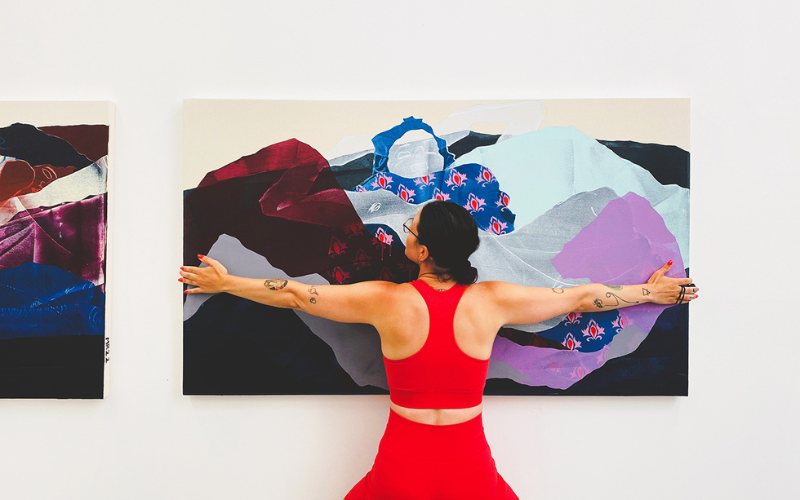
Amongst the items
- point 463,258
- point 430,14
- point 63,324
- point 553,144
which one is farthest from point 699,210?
point 63,324

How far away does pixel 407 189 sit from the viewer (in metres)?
1.66

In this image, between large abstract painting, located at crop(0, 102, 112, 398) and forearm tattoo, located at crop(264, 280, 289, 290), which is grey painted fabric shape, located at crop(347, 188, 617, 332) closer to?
forearm tattoo, located at crop(264, 280, 289, 290)

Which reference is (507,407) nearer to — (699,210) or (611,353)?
(611,353)

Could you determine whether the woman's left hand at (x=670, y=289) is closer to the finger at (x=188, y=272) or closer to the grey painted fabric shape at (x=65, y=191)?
the finger at (x=188, y=272)

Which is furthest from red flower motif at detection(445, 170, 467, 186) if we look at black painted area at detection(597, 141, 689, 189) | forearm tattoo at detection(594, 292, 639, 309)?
forearm tattoo at detection(594, 292, 639, 309)

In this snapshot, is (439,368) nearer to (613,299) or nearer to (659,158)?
(613,299)

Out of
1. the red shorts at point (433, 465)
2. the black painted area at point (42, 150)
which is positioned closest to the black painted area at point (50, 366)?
the black painted area at point (42, 150)

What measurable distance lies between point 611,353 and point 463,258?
2.55 feet

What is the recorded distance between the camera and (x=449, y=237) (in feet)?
4.37

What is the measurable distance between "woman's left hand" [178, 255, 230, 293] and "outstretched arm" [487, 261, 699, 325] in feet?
3.21

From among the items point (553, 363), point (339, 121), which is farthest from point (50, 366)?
point (553, 363)

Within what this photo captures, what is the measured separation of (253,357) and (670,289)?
161cm

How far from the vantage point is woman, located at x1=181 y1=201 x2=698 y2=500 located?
1329 mm

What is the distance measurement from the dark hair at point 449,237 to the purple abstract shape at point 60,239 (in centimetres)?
127
